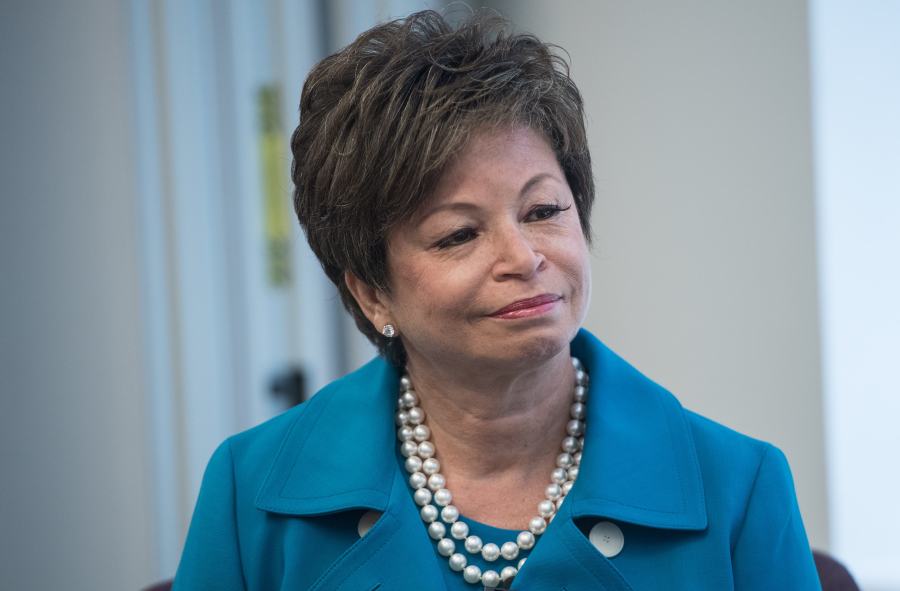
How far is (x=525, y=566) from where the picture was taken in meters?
1.19

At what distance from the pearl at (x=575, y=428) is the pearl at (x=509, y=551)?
7.0 inches

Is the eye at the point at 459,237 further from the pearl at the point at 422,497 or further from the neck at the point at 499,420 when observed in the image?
the pearl at the point at 422,497

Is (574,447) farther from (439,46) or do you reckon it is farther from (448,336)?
(439,46)

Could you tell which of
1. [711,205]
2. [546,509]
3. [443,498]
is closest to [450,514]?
[443,498]

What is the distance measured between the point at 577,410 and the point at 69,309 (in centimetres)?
133

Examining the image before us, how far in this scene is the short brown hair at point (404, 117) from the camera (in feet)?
3.75

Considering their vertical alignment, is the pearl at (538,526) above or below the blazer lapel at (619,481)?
below

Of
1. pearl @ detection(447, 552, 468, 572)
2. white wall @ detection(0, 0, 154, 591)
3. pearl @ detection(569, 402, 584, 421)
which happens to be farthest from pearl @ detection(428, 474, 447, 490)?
white wall @ detection(0, 0, 154, 591)

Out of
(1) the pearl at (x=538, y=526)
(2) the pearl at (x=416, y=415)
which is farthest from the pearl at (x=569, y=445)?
(2) the pearl at (x=416, y=415)

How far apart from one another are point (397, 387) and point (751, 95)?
1.18 m

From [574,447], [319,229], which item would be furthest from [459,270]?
[574,447]

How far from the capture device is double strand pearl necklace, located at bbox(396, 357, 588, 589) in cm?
124

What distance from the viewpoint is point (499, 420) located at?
1278 mm

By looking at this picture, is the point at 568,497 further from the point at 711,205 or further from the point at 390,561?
the point at 711,205
